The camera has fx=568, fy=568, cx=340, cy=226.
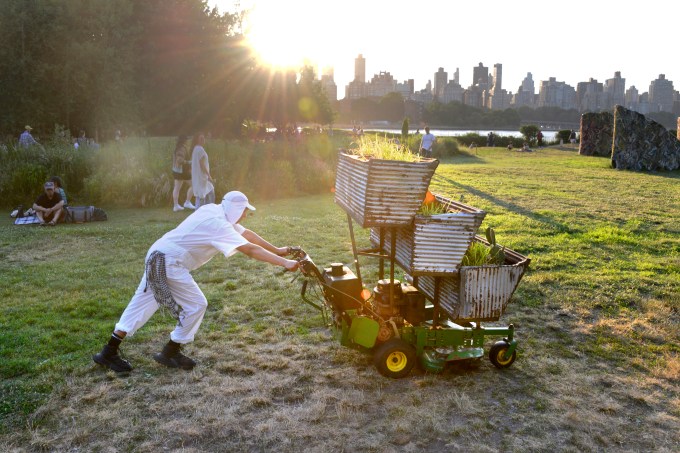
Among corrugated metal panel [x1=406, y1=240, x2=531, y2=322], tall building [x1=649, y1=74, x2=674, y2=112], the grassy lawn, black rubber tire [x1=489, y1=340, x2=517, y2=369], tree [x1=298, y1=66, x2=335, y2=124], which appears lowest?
the grassy lawn

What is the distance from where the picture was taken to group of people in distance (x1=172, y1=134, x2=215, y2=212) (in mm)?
12672

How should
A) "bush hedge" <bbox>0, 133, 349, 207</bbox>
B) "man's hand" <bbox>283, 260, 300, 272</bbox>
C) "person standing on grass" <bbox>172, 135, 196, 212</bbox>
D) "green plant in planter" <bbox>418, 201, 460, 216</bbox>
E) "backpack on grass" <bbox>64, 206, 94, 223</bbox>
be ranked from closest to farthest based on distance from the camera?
"man's hand" <bbox>283, 260, 300, 272</bbox>
"green plant in planter" <bbox>418, 201, 460, 216</bbox>
"backpack on grass" <bbox>64, 206, 94, 223</bbox>
"person standing on grass" <bbox>172, 135, 196, 212</bbox>
"bush hedge" <bbox>0, 133, 349, 207</bbox>

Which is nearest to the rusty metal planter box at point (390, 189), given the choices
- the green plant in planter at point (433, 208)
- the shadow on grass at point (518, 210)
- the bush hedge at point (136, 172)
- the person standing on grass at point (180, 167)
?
the green plant in planter at point (433, 208)

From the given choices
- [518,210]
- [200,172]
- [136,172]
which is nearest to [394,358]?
[200,172]

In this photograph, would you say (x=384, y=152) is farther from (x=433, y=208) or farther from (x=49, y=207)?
(x=49, y=207)

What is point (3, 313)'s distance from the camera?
6.59 m

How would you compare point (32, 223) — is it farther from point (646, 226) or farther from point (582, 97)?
point (582, 97)

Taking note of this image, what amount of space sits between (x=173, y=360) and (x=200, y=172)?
26.8 feet

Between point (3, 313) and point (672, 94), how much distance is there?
188 m

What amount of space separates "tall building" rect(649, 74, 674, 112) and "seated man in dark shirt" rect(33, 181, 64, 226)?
575ft

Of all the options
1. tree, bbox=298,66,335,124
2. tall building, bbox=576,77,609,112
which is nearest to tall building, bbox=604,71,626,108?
→ tall building, bbox=576,77,609,112

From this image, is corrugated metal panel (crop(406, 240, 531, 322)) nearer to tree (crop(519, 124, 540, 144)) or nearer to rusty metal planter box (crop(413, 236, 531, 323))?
rusty metal planter box (crop(413, 236, 531, 323))

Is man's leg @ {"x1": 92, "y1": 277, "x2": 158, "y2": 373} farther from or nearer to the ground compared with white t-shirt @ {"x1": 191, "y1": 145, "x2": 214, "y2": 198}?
nearer to the ground

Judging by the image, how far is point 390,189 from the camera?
4582 millimetres
